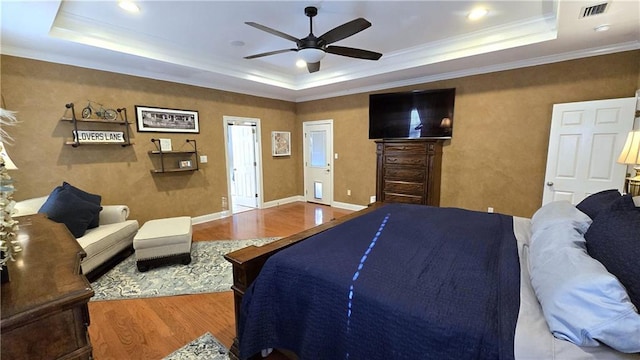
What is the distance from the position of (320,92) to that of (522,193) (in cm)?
412

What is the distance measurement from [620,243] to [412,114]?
3.80 m

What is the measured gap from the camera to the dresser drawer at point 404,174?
14.4 feet

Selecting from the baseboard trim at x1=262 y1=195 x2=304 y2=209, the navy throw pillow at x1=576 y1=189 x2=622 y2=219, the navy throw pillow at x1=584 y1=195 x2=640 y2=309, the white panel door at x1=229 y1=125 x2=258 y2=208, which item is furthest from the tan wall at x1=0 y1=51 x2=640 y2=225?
the navy throw pillow at x1=584 y1=195 x2=640 y2=309

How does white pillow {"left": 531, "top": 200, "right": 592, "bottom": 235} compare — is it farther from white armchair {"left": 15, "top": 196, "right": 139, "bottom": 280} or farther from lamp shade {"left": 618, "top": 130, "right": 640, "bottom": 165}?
white armchair {"left": 15, "top": 196, "right": 139, "bottom": 280}

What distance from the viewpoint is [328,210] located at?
19.0 feet

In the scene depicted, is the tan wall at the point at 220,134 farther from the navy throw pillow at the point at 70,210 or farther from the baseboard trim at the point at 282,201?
the baseboard trim at the point at 282,201

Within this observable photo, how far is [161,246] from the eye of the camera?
117 inches

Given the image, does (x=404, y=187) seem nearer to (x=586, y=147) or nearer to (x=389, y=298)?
(x=586, y=147)

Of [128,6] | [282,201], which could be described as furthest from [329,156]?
[128,6]

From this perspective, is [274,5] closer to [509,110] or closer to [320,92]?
[320,92]

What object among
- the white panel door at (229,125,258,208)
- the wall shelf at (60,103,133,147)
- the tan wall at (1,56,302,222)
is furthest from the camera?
the white panel door at (229,125,258,208)

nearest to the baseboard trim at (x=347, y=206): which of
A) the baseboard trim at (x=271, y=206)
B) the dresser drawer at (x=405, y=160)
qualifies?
the baseboard trim at (x=271, y=206)

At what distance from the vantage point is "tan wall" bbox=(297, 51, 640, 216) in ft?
11.0

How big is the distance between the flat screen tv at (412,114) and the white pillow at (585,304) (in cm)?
364
